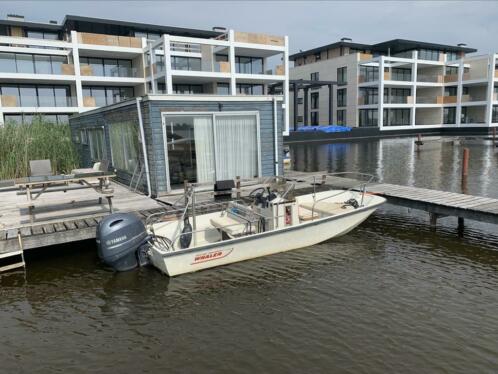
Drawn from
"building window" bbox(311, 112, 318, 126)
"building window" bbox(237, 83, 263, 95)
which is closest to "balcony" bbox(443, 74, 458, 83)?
"building window" bbox(311, 112, 318, 126)

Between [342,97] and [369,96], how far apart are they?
4156 mm

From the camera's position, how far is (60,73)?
35031 millimetres

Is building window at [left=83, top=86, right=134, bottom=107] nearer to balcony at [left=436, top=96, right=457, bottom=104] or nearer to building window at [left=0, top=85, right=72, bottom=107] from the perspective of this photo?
building window at [left=0, top=85, right=72, bottom=107]

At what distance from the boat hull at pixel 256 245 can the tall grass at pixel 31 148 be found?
11298 millimetres

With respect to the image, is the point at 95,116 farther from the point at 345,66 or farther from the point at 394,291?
the point at 345,66

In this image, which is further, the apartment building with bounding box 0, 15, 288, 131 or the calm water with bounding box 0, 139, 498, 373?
the apartment building with bounding box 0, 15, 288, 131

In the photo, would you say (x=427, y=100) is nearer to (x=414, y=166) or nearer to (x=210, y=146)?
(x=414, y=166)

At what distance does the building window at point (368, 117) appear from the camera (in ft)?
170

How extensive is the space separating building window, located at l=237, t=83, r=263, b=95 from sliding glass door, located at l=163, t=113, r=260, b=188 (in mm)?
30647

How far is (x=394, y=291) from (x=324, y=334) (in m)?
2.09

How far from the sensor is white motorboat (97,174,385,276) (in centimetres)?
808

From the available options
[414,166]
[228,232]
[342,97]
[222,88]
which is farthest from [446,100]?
[228,232]

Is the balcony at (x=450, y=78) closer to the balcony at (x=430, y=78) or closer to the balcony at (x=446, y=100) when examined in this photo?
the balcony at (x=430, y=78)

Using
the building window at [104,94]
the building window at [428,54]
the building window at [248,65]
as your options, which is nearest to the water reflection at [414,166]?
the building window at [248,65]
